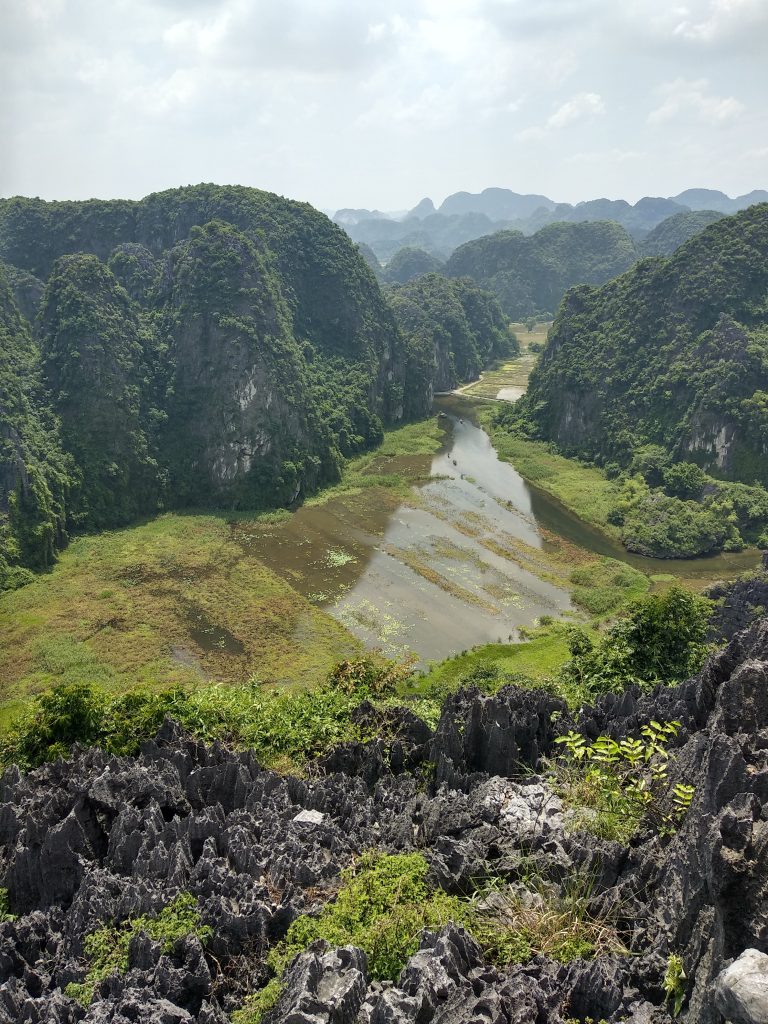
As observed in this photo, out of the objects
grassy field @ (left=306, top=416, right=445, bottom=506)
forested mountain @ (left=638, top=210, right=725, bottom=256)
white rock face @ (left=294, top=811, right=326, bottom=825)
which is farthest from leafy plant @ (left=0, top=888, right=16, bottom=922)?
forested mountain @ (left=638, top=210, right=725, bottom=256)

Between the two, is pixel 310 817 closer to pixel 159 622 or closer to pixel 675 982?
pixel 675 982

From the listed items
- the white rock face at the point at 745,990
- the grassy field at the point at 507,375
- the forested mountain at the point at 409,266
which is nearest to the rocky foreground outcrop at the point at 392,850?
the white rock face at the point at 745,990

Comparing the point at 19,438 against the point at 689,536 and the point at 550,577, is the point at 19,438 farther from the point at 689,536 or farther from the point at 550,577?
the point at 689,536

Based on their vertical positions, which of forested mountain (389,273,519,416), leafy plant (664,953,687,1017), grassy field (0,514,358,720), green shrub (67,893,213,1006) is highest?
forested mountain (389,273,519,416)

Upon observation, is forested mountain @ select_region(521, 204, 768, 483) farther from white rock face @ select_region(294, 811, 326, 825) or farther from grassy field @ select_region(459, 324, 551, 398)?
white rock face @ select_region(294, 811, 326, 825)

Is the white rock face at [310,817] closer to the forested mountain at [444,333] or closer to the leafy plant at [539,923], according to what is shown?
the leafy plant at [539,923]

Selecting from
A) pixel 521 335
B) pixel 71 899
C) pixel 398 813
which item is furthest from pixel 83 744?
pixel 521 335
